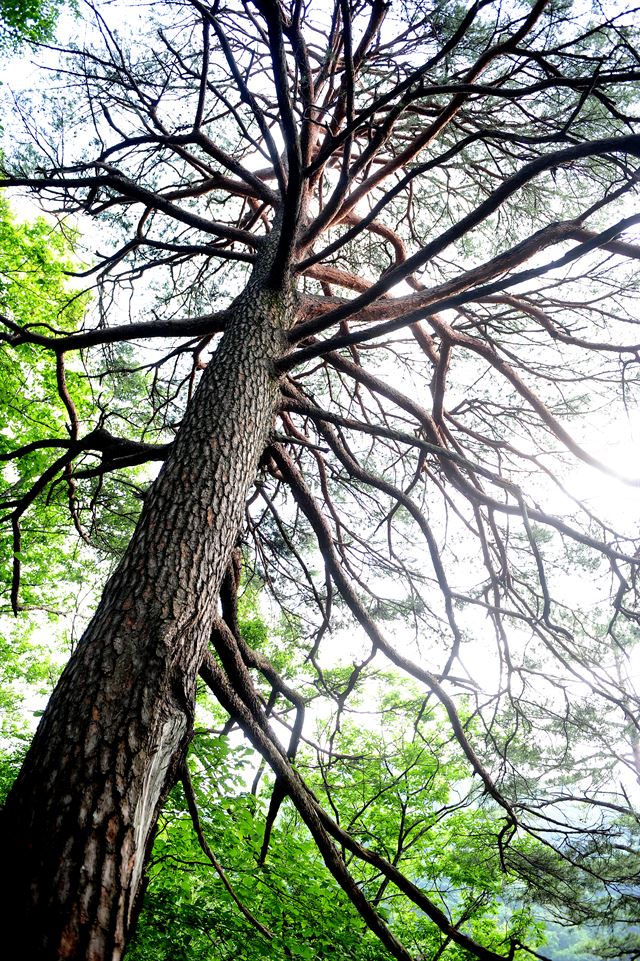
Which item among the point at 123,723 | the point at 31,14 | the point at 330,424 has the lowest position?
the point at 123,723

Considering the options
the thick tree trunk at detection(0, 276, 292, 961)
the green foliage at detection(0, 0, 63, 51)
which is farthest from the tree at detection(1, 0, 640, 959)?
the green foliage at detection(0, 0, 63, 51)

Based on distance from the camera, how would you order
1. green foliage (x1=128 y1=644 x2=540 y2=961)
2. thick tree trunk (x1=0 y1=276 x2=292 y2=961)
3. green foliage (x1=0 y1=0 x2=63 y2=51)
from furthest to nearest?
1. green foliage (x1=0 y1=0 x2=63 y2=51)
2. green foliage (x1=128 y1=644 x2=540 y2=961)
3. thick tree trunk (x1=0 y1=276 x2=292 y2=961)

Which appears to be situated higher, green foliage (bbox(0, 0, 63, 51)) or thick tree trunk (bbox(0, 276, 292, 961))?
green foliage (bbox(0, 0, 63, 51))

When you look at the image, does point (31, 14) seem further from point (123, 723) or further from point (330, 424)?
point (123, 723)

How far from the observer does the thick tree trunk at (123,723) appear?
46.2 inches

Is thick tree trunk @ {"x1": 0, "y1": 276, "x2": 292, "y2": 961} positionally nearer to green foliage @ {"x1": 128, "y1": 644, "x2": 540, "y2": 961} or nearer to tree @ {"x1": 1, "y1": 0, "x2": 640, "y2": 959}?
tree @ {"x1": 1, "y1": 0, "x2": 640, "y2": 959}

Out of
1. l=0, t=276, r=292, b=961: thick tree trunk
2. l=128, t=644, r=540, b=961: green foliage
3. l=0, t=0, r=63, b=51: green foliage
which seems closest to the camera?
l=0, t=276, r=292, b=961: thick tree trunk

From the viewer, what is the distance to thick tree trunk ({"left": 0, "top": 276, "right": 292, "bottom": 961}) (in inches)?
46.2

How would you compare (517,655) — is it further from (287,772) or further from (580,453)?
(287,772)

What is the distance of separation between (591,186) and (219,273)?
3393 mm

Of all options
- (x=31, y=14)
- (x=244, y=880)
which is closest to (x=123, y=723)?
(x=244, y=880)

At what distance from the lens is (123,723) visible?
4.84 feet

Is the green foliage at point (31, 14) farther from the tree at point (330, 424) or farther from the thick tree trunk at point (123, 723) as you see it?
the thick tree trunk at point (123, 723)

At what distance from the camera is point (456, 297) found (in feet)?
6.72
